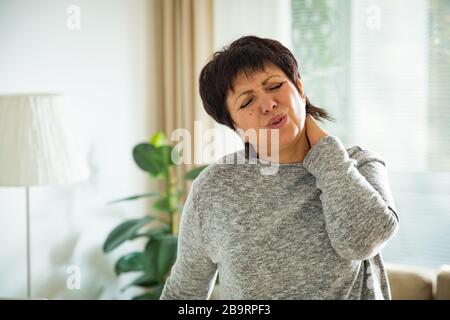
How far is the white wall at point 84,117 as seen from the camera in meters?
1.59

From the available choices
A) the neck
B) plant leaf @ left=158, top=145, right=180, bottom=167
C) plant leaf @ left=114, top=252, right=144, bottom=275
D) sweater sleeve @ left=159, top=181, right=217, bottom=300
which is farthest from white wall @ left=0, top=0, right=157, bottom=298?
the neck

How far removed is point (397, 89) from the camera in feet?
7.13

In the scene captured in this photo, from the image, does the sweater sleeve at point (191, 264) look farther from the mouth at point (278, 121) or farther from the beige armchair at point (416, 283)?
the beige armchair at point (416, 283)

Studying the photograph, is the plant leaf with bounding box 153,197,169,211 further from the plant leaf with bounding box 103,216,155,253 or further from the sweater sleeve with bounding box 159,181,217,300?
the sweater sleeve with bounding box 159,181,217,300

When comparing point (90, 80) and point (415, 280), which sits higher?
point (90, 80)

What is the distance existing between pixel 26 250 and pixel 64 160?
383mm

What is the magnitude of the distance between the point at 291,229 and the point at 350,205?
3.6 inches

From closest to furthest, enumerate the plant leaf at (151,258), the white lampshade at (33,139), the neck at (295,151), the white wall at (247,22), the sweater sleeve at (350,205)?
the sweater sleeve at (350,205) → the neck at (295,151) → the white lampshade at (33,139) → the plant leaf at (151,258) → the white wall at (247,22)

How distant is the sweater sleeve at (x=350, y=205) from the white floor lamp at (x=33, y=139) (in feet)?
2.58

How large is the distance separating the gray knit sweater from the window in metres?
1.40

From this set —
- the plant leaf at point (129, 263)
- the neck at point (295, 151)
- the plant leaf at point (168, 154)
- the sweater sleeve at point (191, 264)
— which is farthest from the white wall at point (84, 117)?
the neck at point (295, 151)

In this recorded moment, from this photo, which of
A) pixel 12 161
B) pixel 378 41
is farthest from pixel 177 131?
pixel 12 161
